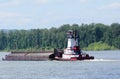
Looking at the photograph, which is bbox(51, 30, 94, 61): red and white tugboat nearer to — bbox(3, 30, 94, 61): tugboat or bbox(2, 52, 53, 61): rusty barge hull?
bbox(3, 30, 94, 61): tugboat

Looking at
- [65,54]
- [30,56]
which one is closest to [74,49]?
[65,54]

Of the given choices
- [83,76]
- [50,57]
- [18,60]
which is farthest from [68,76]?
[18,60]

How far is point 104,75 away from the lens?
99562 millimetres

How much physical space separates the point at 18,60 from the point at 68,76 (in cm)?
7261

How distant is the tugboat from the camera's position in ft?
489

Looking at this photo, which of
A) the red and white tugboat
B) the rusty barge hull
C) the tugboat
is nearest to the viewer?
the red and white tugboat

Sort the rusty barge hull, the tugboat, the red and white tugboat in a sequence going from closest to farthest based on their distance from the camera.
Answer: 1. the red and white tugboat
2. the tugboat
3. the rusty barge hull

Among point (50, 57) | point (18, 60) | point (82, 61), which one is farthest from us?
point (18, 60)

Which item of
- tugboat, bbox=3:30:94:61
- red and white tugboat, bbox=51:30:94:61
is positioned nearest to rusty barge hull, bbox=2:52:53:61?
tugboat, bbox=3:30:94:61

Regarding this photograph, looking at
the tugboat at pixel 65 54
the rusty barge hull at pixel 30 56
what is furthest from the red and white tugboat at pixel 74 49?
the rusty barge hull at pixel 30 56

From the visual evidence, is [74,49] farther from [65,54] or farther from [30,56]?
[30,56]

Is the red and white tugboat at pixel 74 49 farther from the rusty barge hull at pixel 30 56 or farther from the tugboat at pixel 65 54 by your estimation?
the rusty barge hull at pixel 30 56

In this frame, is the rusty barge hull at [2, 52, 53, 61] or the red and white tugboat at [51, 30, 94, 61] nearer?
the red and white tugboat at [51, 30, 94, 61]

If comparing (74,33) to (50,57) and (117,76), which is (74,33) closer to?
(50,57)
